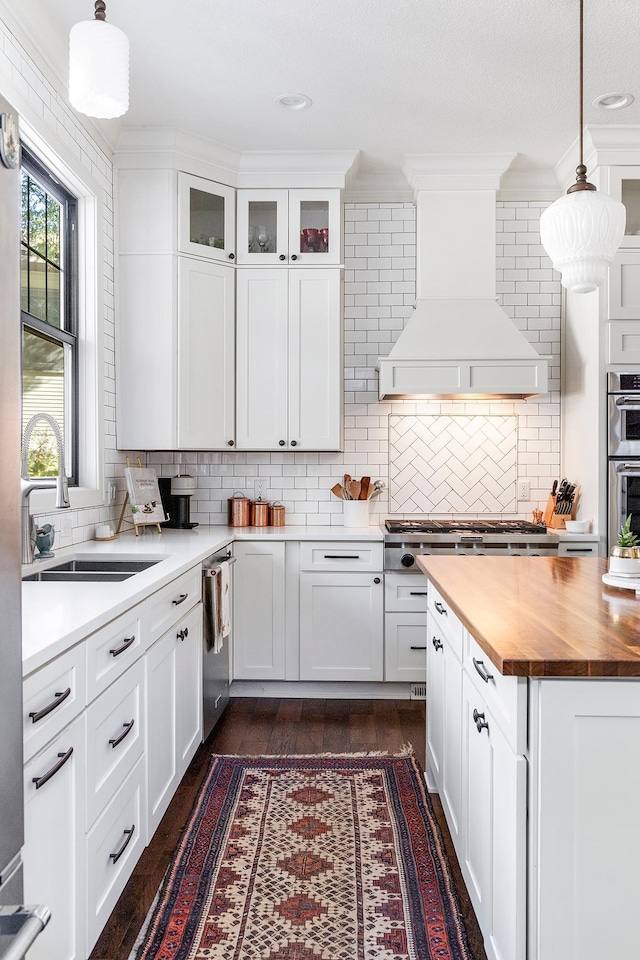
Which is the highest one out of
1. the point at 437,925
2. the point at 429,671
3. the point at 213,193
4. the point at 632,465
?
the point at 213,193

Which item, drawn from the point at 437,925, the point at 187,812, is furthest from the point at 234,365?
the point at 437,925

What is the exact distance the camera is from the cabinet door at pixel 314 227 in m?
4.02

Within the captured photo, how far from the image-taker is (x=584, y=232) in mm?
2014

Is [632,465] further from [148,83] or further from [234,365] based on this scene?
[148,83]

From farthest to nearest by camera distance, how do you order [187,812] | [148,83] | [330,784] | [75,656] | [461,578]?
[148,83] → [330,784] → [187,812] → [461,578] → [75,656]

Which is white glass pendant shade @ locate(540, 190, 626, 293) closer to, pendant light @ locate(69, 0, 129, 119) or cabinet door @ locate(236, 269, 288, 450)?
pendant light @ locate(69, 0, 129, 119)

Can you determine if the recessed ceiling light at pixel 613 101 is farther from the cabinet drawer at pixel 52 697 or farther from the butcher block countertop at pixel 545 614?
the cabinet drawer at pixel 52 697

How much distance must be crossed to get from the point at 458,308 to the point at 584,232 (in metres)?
2.04

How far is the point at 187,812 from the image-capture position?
8.36 feet

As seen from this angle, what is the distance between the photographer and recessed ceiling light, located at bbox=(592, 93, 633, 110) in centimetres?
336

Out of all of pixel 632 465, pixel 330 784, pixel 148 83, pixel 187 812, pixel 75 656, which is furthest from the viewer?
pixel 632 465

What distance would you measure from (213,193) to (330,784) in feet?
10.7

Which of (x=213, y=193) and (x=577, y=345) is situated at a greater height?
(x=213, y=193)

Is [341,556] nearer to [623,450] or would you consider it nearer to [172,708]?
[172,708]
